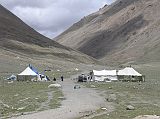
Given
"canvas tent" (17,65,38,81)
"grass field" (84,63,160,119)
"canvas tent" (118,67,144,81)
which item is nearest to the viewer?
"grass field" (84,63,160,119)

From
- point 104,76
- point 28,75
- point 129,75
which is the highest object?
point 28,75

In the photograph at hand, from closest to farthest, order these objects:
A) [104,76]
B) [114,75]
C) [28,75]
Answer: [28,75]
[104,76]
[114,75]

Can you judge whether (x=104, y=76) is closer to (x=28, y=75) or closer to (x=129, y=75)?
(x=129, y=75)

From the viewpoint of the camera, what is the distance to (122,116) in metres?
35.3

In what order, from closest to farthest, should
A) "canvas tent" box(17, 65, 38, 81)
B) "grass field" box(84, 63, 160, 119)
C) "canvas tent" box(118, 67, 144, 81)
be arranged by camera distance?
1. "grass field" box(84, 63, 160, 119)
2. "canvas tent" box(17, 65, 38, 81)
3. "canvas tent" box(118, 67, 144, 81)

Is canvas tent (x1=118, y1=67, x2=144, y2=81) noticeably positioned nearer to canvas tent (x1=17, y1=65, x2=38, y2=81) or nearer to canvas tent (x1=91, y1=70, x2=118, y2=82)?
canvas tent (x1=91, y1=70, x2=118, y2=82)

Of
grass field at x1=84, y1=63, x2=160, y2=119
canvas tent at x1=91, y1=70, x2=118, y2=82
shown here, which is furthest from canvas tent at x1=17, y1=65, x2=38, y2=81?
grass field at x1=84, y1=63, x2=160, y2=119

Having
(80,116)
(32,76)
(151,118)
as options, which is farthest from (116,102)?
(32,76)

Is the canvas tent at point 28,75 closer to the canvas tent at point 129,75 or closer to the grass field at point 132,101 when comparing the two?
the canvas tent at point 129,75

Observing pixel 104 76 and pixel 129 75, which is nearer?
pixel 104 76

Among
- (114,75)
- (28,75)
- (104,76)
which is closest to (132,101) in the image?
(104,76)

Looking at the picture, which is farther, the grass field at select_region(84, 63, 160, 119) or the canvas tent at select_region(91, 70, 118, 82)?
the canvas tent at select_region(91, 70, 118, 82)

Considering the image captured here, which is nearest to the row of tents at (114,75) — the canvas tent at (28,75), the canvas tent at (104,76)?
the canvas tent at (104,76)

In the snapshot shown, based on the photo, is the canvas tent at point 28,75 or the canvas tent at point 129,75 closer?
the canvas tent at point 28,75
